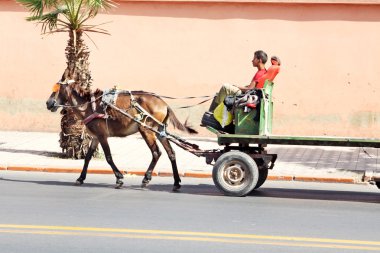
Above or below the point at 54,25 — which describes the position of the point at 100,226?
below

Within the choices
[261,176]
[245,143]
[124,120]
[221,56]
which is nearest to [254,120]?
[245,143]

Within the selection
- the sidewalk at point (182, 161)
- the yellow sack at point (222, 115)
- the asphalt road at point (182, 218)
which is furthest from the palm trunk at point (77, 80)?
the yellow sack at point (222, 115)

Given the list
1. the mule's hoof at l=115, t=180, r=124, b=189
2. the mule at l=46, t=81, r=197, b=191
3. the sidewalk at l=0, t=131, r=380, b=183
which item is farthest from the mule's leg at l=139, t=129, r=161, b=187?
the sidewalk at l=0, t=131, r=380, b=183

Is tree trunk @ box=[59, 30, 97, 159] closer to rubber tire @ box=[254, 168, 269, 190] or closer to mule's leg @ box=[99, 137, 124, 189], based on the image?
A: mule's leg @ box=[99, 137, 124, 189]

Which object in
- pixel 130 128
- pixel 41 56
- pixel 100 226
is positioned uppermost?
pixel 41 56

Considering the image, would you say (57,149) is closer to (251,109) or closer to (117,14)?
(117,14)

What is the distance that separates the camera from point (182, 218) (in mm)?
13344

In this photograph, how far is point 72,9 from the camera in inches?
818

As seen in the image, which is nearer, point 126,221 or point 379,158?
point 126,221

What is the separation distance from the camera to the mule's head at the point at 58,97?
17.1m

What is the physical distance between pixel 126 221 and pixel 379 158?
9904 mm

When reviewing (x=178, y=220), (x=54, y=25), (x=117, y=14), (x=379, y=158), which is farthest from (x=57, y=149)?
(x=178, y=220)

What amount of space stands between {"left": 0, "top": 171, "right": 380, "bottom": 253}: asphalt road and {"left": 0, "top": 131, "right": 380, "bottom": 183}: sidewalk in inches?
46.4

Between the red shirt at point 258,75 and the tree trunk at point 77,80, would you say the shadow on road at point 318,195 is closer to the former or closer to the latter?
the red shirt at point 258,75
